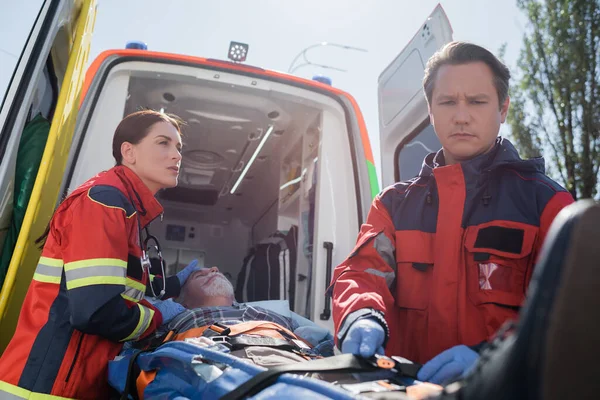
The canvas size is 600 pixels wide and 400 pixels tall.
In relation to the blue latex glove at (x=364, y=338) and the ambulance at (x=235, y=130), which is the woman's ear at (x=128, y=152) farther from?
the blue latex glove at (x=364, y=338)

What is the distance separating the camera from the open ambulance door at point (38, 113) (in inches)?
69.7

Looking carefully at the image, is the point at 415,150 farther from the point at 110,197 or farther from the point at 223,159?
the point at 223,159

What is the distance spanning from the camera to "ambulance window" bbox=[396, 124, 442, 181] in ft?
8.50

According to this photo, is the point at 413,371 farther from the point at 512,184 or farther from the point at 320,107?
the point at 320,107

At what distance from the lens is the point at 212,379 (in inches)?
46.5

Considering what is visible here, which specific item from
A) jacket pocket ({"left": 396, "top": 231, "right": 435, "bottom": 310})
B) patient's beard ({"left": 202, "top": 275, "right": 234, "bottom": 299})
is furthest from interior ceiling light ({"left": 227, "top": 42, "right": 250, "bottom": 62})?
jacket pocket ({"left": 396, "top": 231, "right": 435, "bottom": 310})

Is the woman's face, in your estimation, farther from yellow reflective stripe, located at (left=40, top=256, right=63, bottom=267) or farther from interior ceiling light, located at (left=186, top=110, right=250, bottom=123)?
interior ceiling light, located at (left=186, top=110, right=250, bottom=123)

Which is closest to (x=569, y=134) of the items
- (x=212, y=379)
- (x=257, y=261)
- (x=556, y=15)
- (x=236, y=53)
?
(x=556, y=15)

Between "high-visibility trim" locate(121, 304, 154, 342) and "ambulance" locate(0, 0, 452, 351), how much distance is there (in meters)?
0.57

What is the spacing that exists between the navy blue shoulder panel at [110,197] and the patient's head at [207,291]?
81 cm

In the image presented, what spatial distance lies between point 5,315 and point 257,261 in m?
2.81

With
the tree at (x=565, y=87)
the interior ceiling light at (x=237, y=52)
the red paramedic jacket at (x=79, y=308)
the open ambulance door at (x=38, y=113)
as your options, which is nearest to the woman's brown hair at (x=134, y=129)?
the open ambulance door at (x=38, y=113)

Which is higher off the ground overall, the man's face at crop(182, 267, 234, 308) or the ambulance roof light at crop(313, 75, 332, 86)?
the ambulance roof light at crop(313, 75, 332, 86)

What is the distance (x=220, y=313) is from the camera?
206cm
